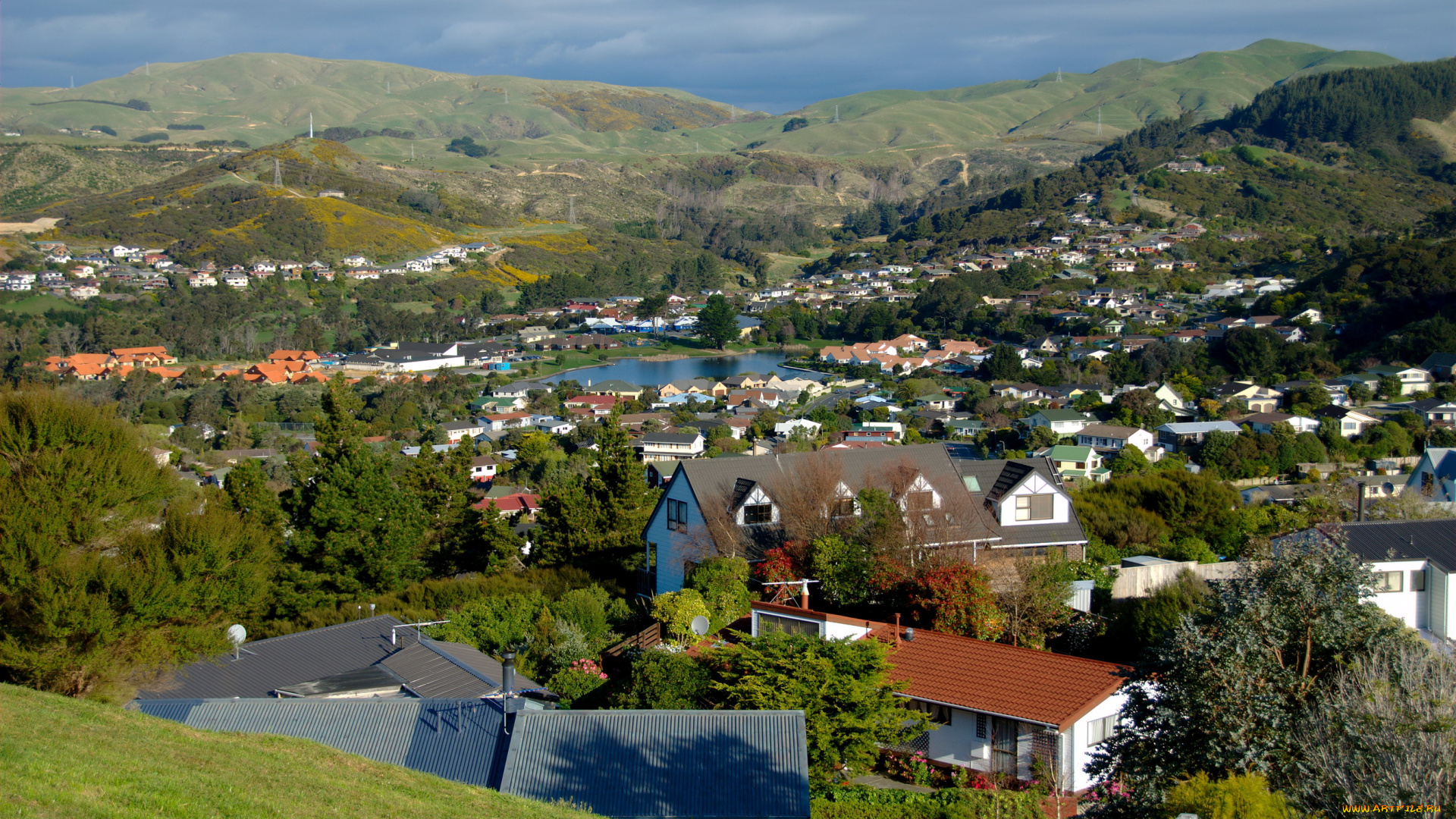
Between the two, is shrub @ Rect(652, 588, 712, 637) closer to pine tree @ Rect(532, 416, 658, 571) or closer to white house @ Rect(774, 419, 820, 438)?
pine tree @ Rect(532, 416, 658, 571)

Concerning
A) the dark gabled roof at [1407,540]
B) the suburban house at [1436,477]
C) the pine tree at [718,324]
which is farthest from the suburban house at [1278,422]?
the pine tree at [718,324]

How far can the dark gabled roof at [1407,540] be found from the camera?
10438 mm

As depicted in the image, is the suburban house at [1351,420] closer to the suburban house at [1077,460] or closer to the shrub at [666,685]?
the suburban house at [1077,460]

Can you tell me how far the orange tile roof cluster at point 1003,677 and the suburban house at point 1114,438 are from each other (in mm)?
25232

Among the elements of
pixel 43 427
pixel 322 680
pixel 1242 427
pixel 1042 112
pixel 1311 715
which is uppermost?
pixel 1042 112

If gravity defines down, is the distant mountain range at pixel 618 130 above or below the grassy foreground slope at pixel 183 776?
above

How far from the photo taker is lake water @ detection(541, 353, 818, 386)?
165ft

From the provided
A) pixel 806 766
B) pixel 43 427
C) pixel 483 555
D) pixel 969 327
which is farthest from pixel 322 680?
pixel 969 327

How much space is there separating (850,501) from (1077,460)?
2060 cm

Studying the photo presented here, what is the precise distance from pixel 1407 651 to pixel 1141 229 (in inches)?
3075

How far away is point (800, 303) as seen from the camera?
6900 centimetres

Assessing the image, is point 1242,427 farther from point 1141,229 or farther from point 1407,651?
point 1141,229

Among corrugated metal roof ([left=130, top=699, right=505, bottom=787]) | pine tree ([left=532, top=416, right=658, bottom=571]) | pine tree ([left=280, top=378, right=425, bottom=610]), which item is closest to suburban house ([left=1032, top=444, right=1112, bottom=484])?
pine tree ([left=532, top=416, right=658, bottom=571])

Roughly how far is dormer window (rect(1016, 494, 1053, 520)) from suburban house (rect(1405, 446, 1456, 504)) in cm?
1140
